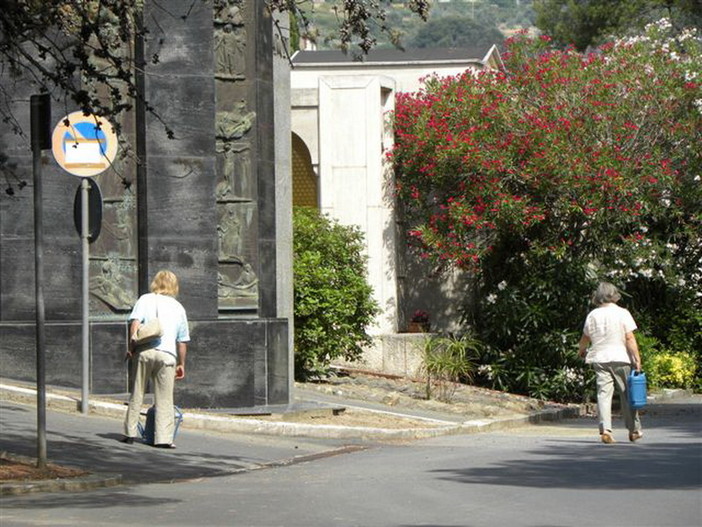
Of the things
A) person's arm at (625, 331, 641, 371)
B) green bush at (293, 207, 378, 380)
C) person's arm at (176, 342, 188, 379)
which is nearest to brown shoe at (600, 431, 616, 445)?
person's arm at (625, 331, 641, 371)

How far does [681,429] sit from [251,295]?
5.08m

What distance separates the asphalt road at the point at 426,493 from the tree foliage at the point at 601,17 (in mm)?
32563

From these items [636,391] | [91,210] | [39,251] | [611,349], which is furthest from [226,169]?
[39,251]

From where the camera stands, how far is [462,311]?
27.9 metres

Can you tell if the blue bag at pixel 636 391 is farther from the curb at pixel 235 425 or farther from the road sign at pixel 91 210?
the road sign at pixel 91 210

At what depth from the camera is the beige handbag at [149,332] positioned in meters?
15.2

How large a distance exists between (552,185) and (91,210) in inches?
390

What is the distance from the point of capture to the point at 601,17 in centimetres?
5444

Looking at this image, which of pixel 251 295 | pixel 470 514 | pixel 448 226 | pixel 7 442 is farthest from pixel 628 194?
pixel 470 514

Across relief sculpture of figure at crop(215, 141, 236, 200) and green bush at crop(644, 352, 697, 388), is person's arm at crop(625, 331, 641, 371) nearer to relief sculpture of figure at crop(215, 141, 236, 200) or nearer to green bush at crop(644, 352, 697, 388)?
relief sculpture of figure at crop(215, 141, 236, 200)

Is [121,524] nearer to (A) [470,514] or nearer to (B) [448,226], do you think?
A: (A) [470,514]

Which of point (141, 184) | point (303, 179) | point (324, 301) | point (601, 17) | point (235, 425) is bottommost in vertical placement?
point (235, 425)

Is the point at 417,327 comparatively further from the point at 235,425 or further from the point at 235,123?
the point at 235,425

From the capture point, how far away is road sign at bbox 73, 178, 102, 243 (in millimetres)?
17250
